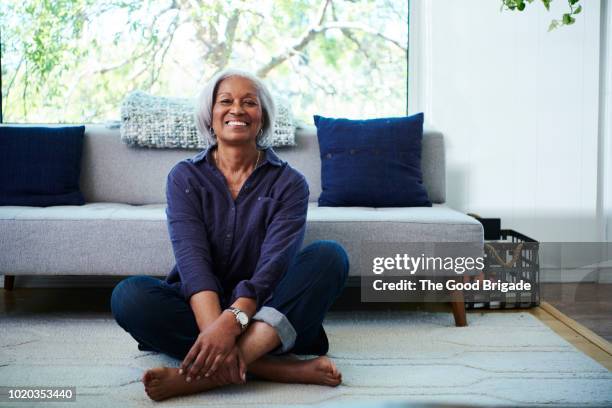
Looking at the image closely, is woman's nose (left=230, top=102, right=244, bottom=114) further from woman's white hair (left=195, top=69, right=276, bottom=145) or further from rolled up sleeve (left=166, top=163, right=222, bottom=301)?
rolled up sleeve (left=166, top=163, right=222, bottom=301)

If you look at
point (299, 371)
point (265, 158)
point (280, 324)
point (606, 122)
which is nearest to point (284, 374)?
point (299, 371)

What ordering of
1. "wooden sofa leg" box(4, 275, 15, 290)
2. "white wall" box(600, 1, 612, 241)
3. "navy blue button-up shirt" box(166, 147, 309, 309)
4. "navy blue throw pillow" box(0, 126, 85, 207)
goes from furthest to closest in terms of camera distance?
"white wall" box(600, 1, 612, 241) < "wooden sofa leg" box(4, 275, 15, 290) < "navy blue throw pillow" box(0, 126, 85, 207) < "navy blue button-up shirt" box(166, 147, 309, 309)

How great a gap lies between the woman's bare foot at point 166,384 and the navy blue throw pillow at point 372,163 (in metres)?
1.40

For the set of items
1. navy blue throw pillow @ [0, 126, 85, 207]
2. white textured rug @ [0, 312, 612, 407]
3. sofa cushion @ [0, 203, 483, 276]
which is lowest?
white textured rug @ [0, 312, 612, 407]

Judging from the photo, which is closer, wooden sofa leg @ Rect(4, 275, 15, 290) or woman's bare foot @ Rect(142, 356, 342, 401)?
woman's bare foot @ Rect(142, 356, 342, 401)

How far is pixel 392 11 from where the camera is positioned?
3.70 meters

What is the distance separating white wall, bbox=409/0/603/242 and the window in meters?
0.32

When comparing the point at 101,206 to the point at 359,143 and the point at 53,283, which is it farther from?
the point at 359,143

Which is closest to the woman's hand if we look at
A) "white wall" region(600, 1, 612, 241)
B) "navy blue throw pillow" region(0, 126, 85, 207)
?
"navy blue throw pillow" region(0, 126, 85, 207)

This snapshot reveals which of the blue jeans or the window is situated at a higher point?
the window

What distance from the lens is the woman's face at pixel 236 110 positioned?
6.61ft

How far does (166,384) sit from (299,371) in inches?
14.0

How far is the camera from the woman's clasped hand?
1.69 meters

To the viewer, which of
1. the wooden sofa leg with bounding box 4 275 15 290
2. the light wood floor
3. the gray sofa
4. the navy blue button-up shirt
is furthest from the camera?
the wooden sofa leg with bounding box 4 275 15 290
